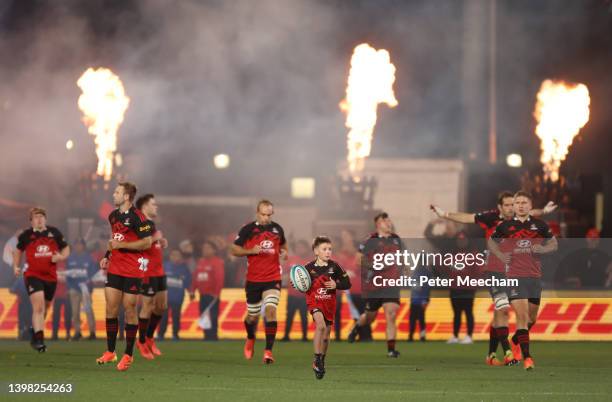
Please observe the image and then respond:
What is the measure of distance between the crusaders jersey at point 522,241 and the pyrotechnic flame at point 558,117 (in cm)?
3252

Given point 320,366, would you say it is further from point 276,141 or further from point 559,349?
point 276,141

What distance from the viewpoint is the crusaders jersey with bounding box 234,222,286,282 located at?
659 inches

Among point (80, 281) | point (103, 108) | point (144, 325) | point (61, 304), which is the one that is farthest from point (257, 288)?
point (103, 108)

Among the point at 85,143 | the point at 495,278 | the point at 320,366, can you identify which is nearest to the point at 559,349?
the point at 495,278

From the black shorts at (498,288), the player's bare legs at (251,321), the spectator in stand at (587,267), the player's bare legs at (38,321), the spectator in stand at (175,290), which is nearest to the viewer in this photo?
the black shorts at (498,288)

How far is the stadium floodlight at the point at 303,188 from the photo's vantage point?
51375 mm

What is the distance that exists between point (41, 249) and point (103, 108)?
61.7 feet

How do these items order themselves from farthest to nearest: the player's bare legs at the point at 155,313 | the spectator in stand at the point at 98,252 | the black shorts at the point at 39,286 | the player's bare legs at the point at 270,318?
the spectator in stand at the point at 98,252, the black shorts at the point at 39,286, the player's bare legs at the point at 155,313, the player's bare legs at the point at 270,318

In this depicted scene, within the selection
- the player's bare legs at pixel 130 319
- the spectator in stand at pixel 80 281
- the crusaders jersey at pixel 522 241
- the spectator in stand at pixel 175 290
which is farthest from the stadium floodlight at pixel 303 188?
the player's bare legs at pixel 130 319

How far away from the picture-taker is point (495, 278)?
15.6m

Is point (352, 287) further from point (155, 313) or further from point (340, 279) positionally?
point (340, 279)

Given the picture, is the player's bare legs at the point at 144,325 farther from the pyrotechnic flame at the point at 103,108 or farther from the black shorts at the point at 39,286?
the pyrotechnic flame at the point at 103,108

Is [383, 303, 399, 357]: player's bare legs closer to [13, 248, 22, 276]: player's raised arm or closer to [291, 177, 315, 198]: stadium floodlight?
[13, 248, 22, 276]: player's raised arm

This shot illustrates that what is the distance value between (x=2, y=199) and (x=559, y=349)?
19403 millimetres
